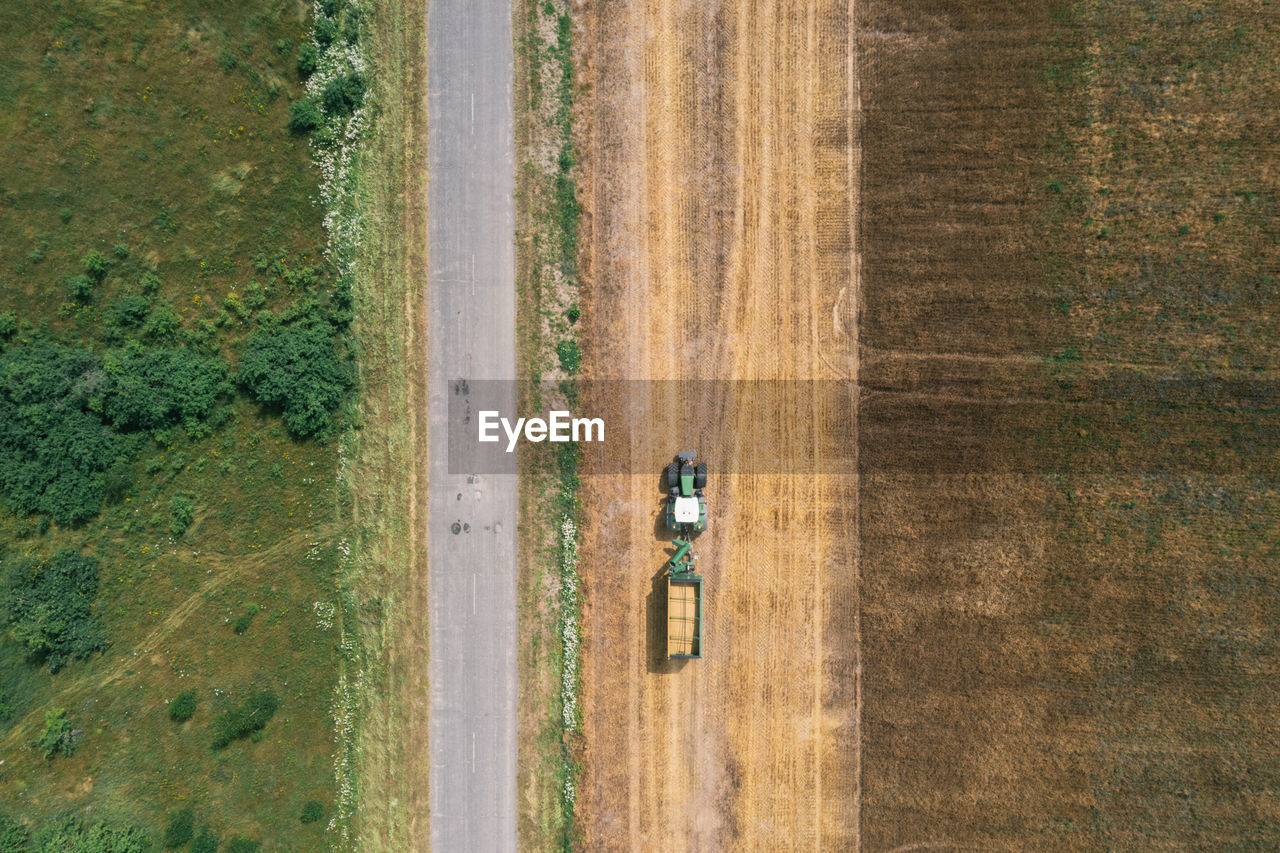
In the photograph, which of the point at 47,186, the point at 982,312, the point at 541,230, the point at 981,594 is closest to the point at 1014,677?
the point at 981,594

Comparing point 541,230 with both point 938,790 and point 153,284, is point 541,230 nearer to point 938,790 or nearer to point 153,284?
point 153,284

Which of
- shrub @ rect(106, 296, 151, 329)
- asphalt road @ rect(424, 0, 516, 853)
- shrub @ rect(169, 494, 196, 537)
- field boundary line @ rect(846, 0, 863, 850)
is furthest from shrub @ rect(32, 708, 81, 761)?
field boundary line @ rect(846, 0, 863, 850)

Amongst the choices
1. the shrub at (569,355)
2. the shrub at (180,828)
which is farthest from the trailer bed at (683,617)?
the shrub at (180,828)

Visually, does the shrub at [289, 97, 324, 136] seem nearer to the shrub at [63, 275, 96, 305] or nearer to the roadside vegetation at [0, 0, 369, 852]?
the roadside vegetation at [0, 0, 369, 852]

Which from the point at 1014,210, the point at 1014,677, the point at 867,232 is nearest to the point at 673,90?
the point at 867,232

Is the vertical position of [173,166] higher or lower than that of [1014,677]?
higher

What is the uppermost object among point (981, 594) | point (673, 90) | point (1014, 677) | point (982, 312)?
point (673, 90)

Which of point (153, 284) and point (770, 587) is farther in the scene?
point (770, 587)
